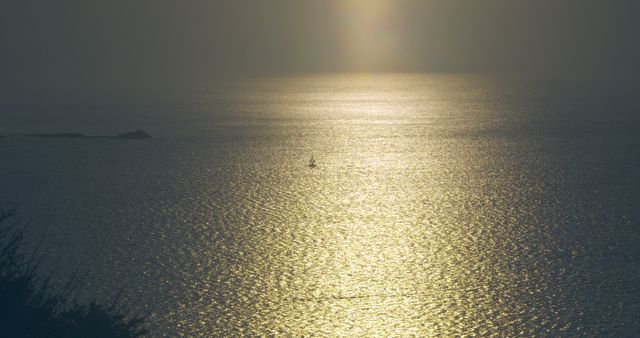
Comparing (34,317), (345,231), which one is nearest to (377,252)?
(345,231)

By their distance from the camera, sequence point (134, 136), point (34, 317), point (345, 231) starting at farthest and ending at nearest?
point (134, 136)
point (345, 231)
point (34, 317)

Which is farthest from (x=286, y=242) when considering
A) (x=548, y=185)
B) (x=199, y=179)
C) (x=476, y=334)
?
(x=548, y=185)

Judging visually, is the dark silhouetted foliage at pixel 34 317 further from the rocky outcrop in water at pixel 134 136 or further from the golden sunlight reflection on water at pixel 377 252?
the rocky outcrop in water at pixel 134 136

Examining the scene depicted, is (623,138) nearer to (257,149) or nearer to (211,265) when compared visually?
(257,149)

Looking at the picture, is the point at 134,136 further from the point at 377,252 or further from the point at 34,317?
the point at 34,317

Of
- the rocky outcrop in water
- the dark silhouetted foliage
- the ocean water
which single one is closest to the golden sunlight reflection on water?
the ocean water

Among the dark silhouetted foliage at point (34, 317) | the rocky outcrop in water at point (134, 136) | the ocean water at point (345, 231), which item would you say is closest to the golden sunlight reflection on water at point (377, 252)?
the ocean water at point (345, 231)

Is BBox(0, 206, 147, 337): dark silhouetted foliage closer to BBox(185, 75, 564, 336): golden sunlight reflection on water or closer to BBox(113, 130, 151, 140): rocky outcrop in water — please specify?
BBox(185, 75, 564, 336): golden sunlight reflection on water

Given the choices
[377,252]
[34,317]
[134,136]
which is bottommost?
[377,252]
